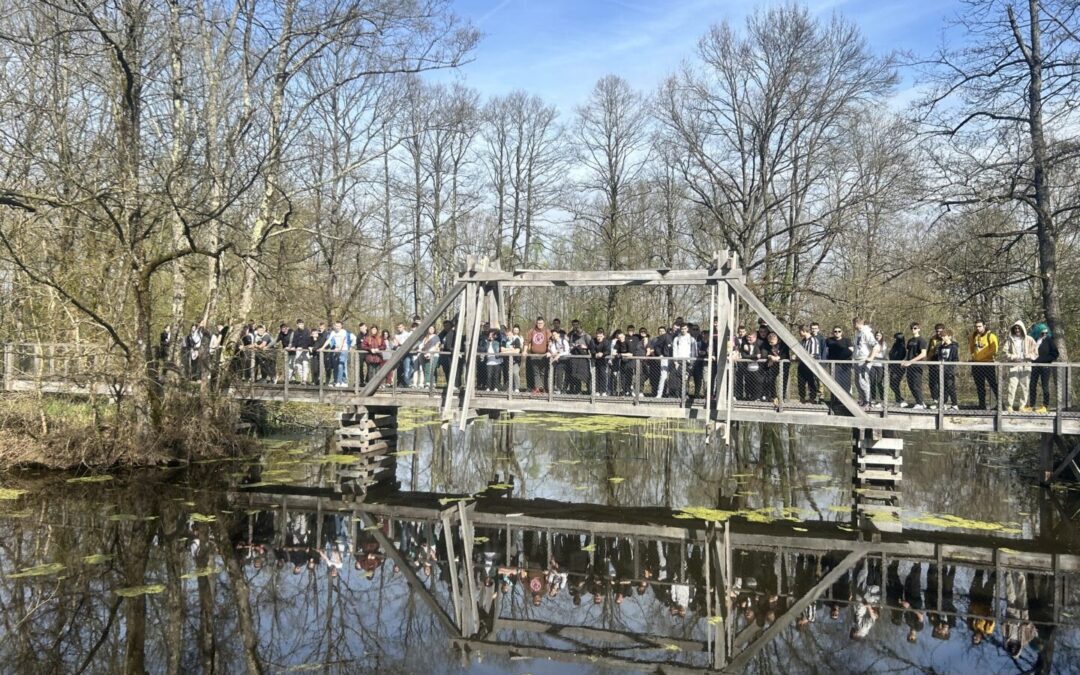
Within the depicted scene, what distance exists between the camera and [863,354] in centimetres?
1533

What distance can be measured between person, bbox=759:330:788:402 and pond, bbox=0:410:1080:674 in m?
1.85

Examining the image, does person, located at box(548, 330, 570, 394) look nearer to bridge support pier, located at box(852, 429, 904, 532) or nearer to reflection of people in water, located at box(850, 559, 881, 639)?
bridge support pier, located at box(852, 429, 904, 532)

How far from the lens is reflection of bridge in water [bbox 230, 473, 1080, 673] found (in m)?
8.27

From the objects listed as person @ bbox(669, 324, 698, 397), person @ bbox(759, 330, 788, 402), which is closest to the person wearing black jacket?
person @ bbox(669, 324, 698, 397)

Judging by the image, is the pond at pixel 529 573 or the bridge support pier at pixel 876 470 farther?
the bridge support pier at pixel 876 470

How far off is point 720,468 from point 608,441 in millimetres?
4401

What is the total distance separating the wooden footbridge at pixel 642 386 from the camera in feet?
45.6

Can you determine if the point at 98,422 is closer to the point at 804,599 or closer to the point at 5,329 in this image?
the point at 5,329

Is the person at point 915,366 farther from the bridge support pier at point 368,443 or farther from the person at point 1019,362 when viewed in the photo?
the bridge support pier at point 368,443

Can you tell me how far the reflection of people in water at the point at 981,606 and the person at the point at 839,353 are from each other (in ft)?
16.5

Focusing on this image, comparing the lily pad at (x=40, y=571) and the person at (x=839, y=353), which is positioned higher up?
the person at (x=839, y=353)

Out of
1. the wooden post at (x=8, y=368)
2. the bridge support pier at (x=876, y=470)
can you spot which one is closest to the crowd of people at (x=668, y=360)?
the bridge support pier at (x=876, y=470)

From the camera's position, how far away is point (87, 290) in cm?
1734

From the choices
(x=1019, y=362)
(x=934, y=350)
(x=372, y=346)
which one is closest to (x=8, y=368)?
(x=372, y=346)
